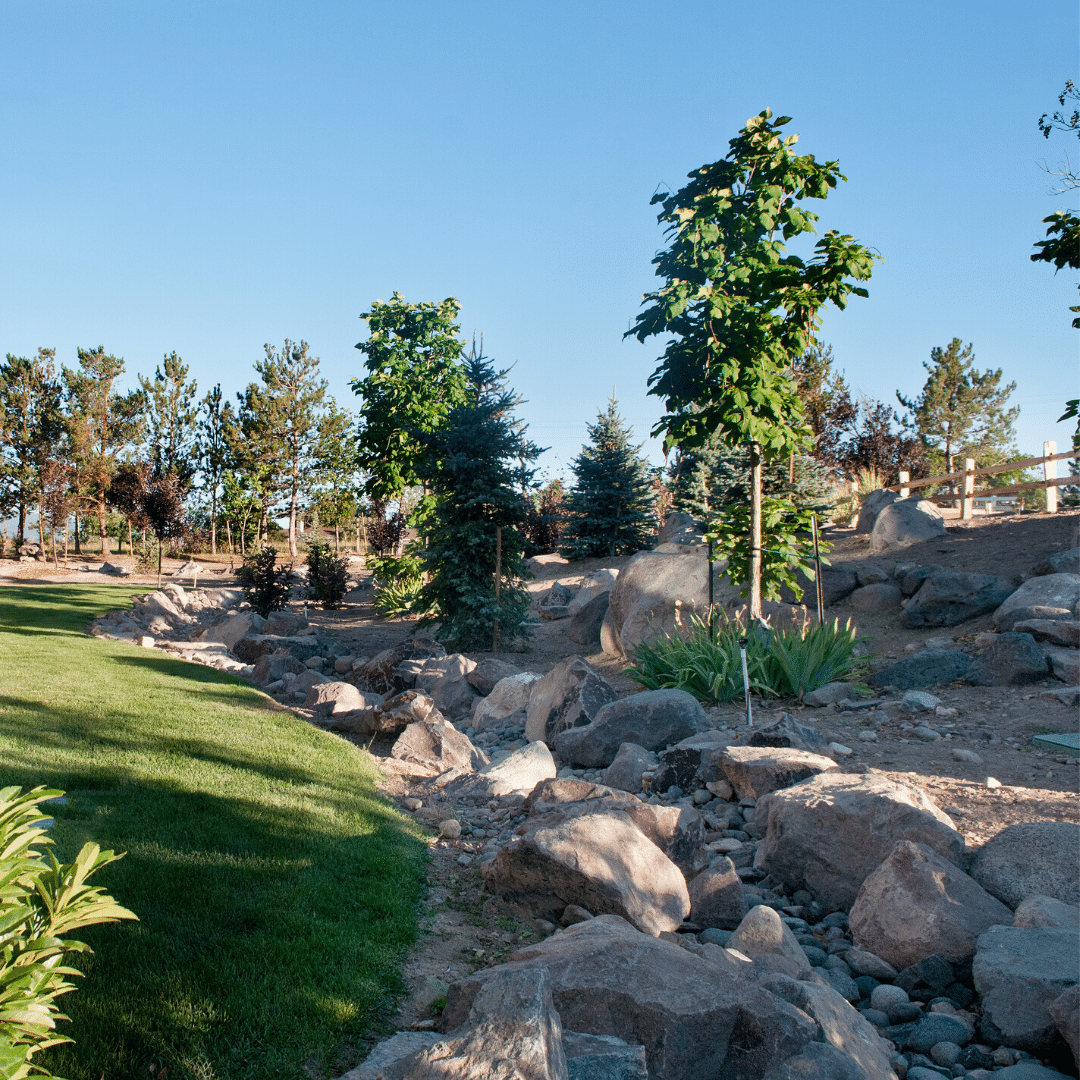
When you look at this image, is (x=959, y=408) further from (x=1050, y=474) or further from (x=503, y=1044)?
(x=503, y=1044)

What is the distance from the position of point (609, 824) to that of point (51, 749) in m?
4.06

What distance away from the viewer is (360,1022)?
2639 mm

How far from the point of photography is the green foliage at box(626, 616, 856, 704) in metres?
7.47

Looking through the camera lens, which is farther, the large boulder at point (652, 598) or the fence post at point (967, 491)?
the fence post at point (967, 491)

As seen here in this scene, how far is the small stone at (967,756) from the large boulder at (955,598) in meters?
5.09

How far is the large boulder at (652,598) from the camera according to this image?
10273 mm

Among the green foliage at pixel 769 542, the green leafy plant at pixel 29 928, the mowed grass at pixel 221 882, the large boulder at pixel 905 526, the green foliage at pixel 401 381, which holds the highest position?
the green foliage at pixel 401 381

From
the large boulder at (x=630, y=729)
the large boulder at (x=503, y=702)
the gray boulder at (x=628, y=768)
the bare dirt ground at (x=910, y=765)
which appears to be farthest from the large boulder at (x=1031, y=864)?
the large boulder at (x=503, y=702)

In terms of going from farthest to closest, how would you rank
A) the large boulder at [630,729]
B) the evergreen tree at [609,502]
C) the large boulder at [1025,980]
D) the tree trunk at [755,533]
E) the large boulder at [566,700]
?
1. the evergreen tree at [609,502]
2. the tree trunk at [755,533]
3. the large boulder at [566,700]
4. the large boulder at [630,729]
5. the large boulder at [1025,980]

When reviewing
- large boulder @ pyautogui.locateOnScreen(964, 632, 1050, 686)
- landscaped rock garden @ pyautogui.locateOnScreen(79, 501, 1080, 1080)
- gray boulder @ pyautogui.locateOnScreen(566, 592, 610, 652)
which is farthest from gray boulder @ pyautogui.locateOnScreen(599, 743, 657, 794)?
gray boulder @ pyautogui.locateOnScreen(566, 592, 610, 652)

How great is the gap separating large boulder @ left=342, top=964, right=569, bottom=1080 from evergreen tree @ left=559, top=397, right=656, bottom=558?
58.9ft

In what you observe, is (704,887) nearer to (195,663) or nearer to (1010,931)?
(1010,931)

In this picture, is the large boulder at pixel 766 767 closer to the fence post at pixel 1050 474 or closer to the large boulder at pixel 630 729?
the large boulder at pixel 630 729

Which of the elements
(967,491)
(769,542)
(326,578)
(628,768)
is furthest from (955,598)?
(326,578)
